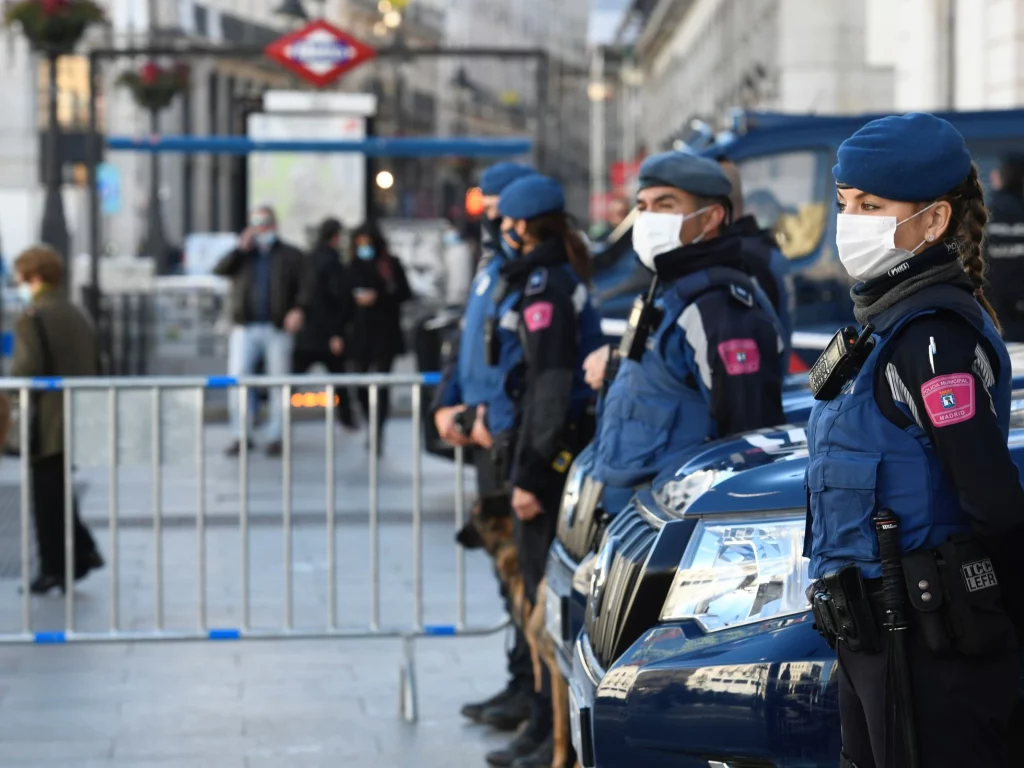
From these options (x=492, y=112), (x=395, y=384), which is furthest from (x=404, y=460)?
(x=492, y=112)

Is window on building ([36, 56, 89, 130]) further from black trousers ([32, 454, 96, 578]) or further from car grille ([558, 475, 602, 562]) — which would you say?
car grille ([558, 475, 602, 562])

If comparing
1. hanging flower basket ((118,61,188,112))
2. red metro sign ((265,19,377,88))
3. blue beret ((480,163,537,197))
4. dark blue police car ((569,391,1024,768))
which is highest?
hanging flower basket ((118,61,188,112))

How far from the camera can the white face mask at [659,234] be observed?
193 inches

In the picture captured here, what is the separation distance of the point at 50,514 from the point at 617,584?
5.15 meters

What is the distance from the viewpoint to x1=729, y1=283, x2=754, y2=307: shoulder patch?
4.67 metres

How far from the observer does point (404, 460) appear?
13852 mm

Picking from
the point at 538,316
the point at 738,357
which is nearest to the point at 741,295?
the point at 738,357

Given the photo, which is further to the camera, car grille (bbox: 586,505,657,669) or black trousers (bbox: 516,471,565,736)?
black trousers (bbox: 516,471,565,736)

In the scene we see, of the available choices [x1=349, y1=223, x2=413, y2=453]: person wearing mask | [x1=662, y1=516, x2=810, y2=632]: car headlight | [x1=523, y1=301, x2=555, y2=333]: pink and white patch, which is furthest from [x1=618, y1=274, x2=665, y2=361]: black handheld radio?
[x1=349, y1=223, x2=413, y2=453]: person wearing mask

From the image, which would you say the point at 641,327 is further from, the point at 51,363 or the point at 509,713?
the point at 51,363

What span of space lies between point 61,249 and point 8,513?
31.4 ft

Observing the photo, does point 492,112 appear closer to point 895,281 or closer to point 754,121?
point 754,121

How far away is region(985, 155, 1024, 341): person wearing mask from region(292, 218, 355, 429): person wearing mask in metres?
5.02

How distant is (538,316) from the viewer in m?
5.63
